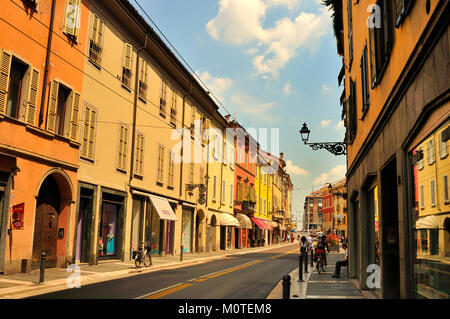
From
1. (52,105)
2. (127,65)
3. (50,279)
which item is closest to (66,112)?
(52,105)

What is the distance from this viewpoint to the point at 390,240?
29.2 ft

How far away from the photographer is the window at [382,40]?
24.3 feet

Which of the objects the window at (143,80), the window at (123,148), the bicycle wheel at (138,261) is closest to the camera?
the bicycle wheel at (138,261)

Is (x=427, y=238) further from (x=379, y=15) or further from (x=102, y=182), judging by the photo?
(x=102, y=182)

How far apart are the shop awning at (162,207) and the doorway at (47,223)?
25.8 ft

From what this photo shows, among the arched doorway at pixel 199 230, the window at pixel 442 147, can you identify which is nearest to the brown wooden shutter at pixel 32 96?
the window at pixel 442 147

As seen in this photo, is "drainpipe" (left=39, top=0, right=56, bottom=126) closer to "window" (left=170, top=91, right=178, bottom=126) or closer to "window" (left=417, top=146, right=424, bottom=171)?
"window" (left=170, top=91, right=178, bottom=126)

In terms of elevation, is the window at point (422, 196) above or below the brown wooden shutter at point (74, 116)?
below

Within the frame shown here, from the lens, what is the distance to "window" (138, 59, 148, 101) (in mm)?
23922

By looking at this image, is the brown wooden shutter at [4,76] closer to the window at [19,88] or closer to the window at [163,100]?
the window at [19,88]

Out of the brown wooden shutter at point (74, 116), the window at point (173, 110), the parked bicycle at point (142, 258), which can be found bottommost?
the parked bicycle at point (142, 258)

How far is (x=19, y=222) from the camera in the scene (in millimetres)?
14195

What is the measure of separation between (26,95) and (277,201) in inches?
2548
